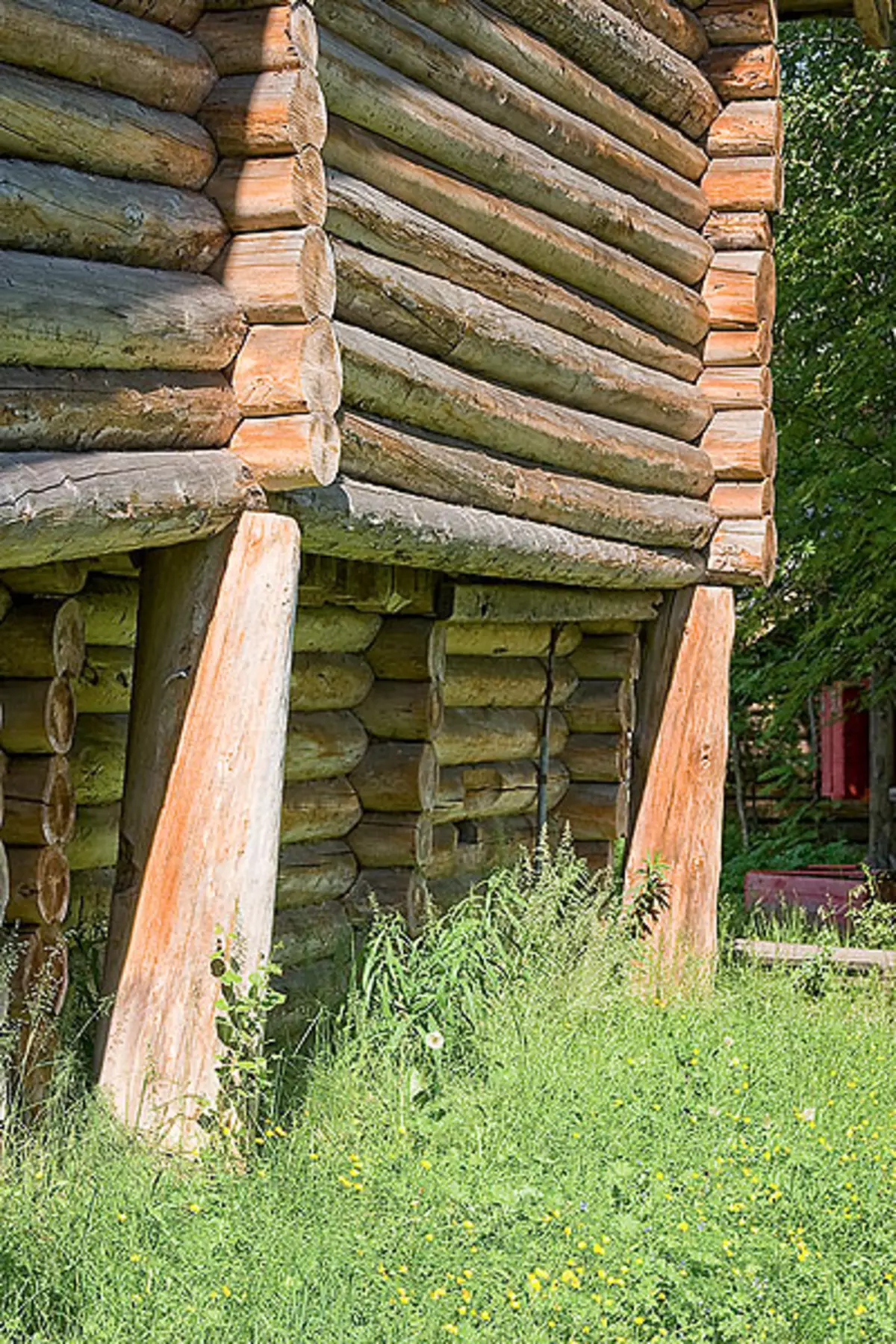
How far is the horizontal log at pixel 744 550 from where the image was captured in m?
9.08

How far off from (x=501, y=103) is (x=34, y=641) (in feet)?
9.57

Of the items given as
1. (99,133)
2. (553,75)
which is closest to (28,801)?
(99,133)

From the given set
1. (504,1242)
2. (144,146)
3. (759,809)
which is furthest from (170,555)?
(759,809)

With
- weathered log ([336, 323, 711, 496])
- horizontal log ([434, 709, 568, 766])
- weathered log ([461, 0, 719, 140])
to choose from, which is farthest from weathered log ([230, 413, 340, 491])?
horizontal log ([434, 709, 568, 766])

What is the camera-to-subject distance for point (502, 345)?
6.81 metres

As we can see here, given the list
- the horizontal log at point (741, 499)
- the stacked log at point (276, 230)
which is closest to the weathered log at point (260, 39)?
the stacked log at point (276, 230)

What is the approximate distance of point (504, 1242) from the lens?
14.1 feet

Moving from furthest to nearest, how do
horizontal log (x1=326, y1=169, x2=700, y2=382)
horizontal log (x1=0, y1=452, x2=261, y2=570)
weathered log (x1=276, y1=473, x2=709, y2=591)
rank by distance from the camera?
horizontal log (x1=326, y1=169, x2=700, y2=382), weathered log (x1=276, y1=473, x2=709, y2=591), horizontal log (x1=0, y1=452, x2=261, y2=570)

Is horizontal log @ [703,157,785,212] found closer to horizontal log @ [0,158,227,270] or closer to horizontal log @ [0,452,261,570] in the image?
horizontal log @ [0,158,227,270]

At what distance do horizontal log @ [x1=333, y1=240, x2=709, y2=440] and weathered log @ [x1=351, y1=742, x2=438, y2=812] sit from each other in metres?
1.42

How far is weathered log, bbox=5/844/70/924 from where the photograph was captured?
4.97m

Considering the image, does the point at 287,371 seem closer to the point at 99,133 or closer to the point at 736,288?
the point at 99,133

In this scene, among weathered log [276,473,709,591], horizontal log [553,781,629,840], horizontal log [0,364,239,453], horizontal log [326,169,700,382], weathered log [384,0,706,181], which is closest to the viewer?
horizontal log [0,364,239,453]

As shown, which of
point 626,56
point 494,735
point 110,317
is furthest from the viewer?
point 494,735
